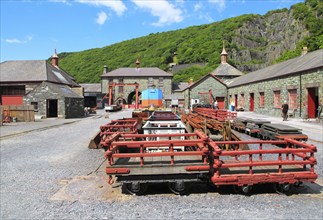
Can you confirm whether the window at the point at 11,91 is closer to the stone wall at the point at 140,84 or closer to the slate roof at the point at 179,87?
the stone wall at the point at 140,84

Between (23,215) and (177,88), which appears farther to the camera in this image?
(177,88)

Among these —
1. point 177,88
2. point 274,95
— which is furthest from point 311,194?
point 177,88

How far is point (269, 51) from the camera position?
86.9 m

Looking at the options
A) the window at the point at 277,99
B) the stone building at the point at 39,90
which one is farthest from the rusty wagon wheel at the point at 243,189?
the stone building at the point at 39,90

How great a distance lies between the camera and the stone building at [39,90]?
26719 mm

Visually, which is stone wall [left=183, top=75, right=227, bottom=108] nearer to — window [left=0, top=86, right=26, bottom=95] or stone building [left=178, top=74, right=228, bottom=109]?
stone building [left=178, top=74, right=228, bottom=109]

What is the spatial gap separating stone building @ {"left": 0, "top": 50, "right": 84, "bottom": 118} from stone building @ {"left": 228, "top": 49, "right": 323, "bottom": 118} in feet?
→ 71.1

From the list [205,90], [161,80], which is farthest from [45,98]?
[161,80]

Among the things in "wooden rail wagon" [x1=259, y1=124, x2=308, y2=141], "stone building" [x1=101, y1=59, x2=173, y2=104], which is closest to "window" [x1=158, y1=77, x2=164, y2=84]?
"stone building" [x1=101, y1=59, x2=173, y2=104]

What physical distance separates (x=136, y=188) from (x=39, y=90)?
2541 cm

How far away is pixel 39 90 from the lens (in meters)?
26.8

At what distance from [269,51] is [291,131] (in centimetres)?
8520

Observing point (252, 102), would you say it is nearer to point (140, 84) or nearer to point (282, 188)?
point (140, 84)

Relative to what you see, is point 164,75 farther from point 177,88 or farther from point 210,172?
point 210,172
